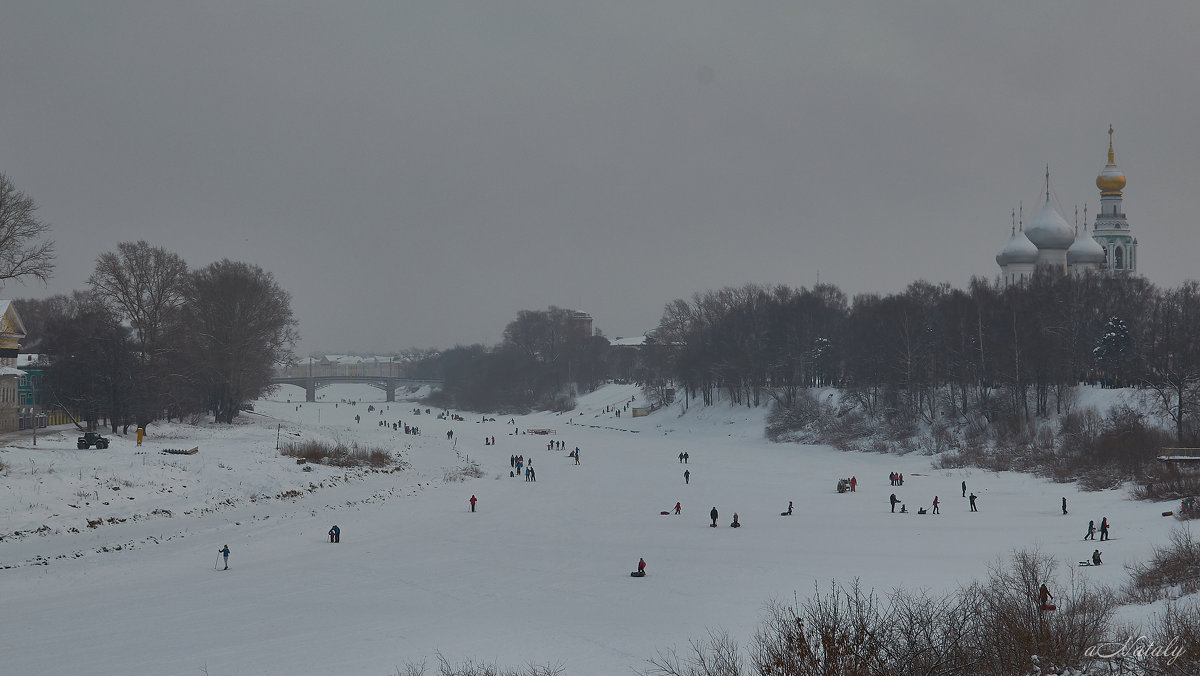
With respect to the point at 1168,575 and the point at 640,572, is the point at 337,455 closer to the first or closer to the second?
the point at 640,572

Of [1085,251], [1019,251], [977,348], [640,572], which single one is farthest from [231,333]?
[1085,251]

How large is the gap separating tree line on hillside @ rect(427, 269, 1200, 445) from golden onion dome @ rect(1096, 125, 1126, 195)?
22583 millimetres

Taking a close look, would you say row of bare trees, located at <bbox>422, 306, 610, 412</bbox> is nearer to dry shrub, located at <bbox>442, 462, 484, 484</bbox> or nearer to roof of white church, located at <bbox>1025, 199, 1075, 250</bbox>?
roof of white church, located at <bbox>1025, 199, 1075, 250</bbox>

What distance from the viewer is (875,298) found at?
3282 inches

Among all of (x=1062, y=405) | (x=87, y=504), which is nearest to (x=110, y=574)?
(x=87, y=504)

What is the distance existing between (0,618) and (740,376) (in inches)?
2667

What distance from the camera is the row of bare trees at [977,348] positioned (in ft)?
182

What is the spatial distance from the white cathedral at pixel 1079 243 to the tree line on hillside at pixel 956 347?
12.3m

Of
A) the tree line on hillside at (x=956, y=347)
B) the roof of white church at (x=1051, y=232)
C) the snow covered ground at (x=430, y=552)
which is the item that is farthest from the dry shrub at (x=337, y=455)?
the roof of white church at (x=1051, y=232)

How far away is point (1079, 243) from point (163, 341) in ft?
264

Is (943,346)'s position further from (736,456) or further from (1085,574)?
(1085,574)

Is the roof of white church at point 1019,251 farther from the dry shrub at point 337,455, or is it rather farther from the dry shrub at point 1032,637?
the dry shrub at point 1032,637

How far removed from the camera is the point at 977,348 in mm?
62500

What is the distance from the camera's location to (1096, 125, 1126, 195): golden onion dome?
90125mm
